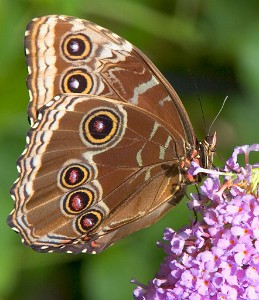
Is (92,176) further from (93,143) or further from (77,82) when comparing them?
(77,82)

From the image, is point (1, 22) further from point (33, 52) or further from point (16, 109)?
point (33, 52)

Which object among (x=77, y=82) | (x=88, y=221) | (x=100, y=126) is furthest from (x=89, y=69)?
(x=88, y=221)

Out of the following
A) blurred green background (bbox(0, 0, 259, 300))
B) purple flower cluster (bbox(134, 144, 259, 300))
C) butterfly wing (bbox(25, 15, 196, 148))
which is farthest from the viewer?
blurred green background (bbox(0, 0, 259, 300))

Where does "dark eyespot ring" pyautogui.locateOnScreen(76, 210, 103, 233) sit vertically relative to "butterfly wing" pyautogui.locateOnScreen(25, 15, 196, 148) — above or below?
below

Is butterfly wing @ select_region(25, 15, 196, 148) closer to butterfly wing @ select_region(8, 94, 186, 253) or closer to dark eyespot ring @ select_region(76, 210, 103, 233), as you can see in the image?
butterfly wing @ select_region(8, 94, 186, 253)

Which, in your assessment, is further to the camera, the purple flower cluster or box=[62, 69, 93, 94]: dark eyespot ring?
box=[62, 69, 93, 94]: dark eyespot ring

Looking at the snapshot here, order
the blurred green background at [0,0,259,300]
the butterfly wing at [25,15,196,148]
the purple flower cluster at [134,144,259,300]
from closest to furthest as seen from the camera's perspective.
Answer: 1. the purple flower cluster at [134,144,259,300]
2. the butterfly wing at [25,15,196,148]
3. the blurred green background at [0,0,259,300]

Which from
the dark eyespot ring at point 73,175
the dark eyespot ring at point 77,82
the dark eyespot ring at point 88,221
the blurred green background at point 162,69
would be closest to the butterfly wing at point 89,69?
the dark eyespot ring at point 77,82

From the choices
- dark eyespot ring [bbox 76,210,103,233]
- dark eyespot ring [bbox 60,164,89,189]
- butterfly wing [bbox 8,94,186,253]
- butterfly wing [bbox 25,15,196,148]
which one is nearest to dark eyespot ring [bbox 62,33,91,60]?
butterfly wing [bbox 25,15,196,148]
